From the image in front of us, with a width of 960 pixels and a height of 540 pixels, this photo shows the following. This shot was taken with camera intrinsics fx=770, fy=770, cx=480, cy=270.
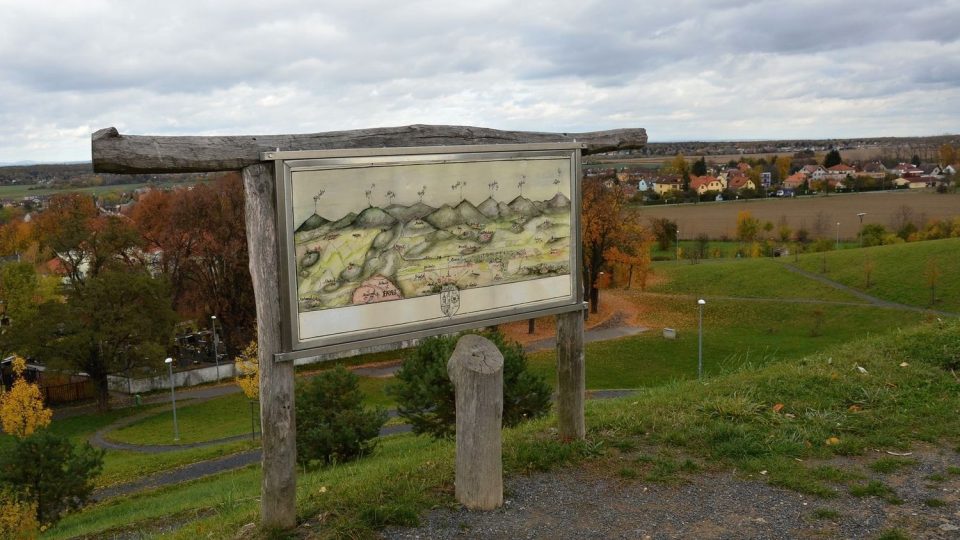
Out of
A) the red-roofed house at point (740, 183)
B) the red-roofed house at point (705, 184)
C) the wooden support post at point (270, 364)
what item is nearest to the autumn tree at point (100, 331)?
the wooden support post at point (270, 364)

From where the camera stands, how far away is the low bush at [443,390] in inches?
573

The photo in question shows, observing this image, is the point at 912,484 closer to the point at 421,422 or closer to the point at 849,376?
the point at 849,376

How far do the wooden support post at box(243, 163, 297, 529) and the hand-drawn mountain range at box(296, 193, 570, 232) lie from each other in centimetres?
35

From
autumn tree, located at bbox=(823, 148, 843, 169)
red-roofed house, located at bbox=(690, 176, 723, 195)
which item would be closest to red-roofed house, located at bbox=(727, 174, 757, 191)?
red-roofed house, located at bbox=(690, 176, 723, 195)

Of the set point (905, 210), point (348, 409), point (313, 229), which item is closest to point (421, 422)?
point (348, 409)

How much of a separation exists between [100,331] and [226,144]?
107 ft

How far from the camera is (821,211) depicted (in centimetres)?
8375

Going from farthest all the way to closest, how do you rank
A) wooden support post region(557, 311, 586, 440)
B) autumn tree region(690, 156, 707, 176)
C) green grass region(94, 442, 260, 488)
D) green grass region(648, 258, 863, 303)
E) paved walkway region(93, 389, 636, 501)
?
autumn tree region(690, 156, 707, 176)
green grass region(648, 258, 863, 303)
green grass region(94, 442, 260, 488)
paved walkway region(93, 389, 636, 501)
wooden support post region(557, 311, 586, 440)

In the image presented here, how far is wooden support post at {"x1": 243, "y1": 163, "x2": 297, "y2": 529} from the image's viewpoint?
6.48m

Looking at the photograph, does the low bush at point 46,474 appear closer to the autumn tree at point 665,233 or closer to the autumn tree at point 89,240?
the autumn tree at point 89,240

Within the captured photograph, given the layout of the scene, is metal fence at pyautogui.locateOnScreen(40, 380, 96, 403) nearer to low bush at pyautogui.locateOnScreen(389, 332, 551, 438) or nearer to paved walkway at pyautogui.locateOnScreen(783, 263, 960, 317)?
low bush at pyautogui.locateOnScreen(389, 332, 551, 438)

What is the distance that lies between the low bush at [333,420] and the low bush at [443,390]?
3.02 ft

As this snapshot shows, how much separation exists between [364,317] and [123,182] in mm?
185051

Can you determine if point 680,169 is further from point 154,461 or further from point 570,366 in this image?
point 570,366
